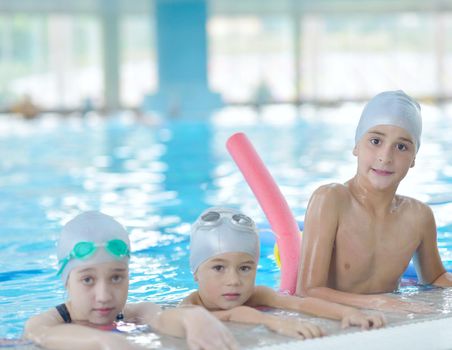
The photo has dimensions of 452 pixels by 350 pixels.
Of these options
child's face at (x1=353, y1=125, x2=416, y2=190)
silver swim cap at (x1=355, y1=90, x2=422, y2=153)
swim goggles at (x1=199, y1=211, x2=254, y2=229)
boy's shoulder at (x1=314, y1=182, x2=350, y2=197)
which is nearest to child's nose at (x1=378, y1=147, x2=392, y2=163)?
child's face at (x1=353, y1=125, x2=416, y2=190)

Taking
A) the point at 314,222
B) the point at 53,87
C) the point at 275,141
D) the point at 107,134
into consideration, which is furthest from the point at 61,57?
the point at 314,222

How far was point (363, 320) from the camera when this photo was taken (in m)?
3.02

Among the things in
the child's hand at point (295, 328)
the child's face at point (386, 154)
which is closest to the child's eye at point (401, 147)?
the child's face at point (386, 154)

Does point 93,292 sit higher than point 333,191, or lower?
lower

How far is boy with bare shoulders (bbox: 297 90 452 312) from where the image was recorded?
349cm

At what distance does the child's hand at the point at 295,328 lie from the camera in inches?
114

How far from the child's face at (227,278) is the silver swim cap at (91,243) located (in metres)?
0.35

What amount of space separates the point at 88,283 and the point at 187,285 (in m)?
1.98

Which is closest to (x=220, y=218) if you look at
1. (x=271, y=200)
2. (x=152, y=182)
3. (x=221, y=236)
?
(x=221, y=236)

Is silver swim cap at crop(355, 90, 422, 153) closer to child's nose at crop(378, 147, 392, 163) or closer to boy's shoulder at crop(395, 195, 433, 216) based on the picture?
child's nose at crop(378, 147, 392, 163)

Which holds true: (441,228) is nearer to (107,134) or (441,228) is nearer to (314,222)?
(314,222)

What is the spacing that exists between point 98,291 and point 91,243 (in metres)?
0.18

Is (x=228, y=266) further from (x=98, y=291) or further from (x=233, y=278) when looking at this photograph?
(x=98, y=291)

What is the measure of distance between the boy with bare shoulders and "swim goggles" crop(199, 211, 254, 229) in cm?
38
